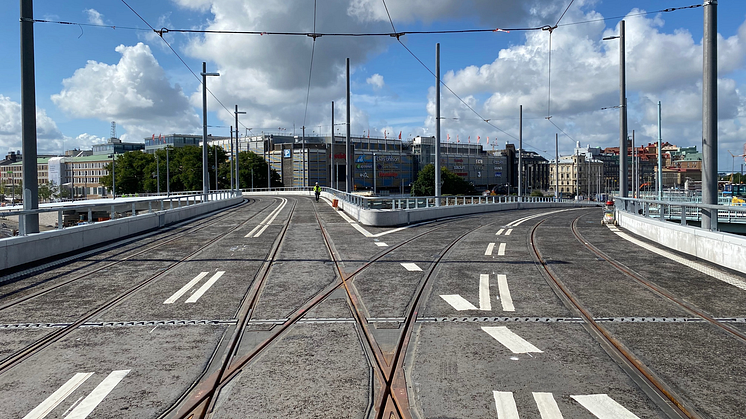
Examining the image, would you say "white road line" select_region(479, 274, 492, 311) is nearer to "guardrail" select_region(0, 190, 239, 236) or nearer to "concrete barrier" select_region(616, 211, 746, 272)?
"concrete barrier" select_region(616, 211, 746, 272)

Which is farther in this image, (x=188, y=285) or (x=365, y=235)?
(x=365, y=235)

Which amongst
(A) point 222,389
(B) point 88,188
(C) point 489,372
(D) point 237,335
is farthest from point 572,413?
(B) point 88,188

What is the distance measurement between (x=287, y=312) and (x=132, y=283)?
4.28 m

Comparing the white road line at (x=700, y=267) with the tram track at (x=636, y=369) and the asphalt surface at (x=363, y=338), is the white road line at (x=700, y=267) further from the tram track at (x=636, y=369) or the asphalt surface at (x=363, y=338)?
the tram track at (x=636, y=369)

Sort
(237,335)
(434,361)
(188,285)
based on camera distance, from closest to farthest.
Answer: (434,361)
(237,335)
(188,285)

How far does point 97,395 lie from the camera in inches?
214

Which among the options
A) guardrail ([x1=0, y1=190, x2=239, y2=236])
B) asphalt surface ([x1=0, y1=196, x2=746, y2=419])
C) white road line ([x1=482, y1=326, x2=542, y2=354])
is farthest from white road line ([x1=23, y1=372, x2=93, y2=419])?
guardrail ([x1=0, y1=190, x2=239, y2=236])

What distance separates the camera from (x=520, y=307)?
9156mm

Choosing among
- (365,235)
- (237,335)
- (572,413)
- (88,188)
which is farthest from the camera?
(88,188)

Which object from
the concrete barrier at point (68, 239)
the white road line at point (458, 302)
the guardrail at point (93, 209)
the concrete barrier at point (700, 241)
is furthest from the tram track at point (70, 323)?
the concrete barrier at point (700, 241)

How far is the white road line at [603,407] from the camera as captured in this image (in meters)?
4.91

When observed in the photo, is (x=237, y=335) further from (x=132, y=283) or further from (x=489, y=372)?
(x=132, y=283)

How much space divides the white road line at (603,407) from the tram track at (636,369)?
348 millimetres

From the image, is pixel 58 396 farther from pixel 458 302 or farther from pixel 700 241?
pixel 700 241
